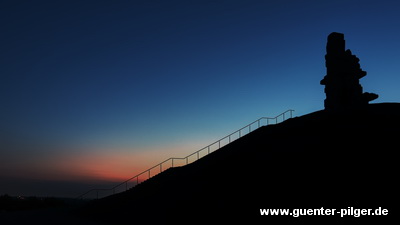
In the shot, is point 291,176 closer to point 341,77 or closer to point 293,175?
point 293,175

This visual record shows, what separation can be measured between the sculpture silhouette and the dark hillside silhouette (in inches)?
369

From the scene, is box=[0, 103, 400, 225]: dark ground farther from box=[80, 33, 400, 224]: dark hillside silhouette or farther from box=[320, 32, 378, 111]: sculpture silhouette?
box=[320, 32, 378, 111]: sculpture silhouette

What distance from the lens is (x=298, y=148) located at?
55.4ft

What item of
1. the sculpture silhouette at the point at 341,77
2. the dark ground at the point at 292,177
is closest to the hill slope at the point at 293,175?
the dark ground at the point at 292,177

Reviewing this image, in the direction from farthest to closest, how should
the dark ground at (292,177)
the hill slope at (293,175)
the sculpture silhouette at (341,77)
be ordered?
the sculpture silhouette at (341,77), the hill slope at (293,175), the dark ground at (292,177)

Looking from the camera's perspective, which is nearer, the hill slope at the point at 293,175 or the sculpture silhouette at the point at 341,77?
the hill slope at the point at 293,175

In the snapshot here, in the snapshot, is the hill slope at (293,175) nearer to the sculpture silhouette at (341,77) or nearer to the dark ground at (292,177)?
the dark ground at (292,177)

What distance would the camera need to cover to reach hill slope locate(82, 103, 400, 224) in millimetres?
13539

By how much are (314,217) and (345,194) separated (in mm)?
1651

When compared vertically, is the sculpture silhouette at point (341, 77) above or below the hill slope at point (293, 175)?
above

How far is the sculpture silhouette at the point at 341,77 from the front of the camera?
2850 centimetres

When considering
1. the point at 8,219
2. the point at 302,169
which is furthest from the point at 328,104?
the point at 8,219

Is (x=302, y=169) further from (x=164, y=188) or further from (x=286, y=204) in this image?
(x=164, y=188)

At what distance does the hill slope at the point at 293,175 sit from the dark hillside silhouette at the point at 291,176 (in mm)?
36
